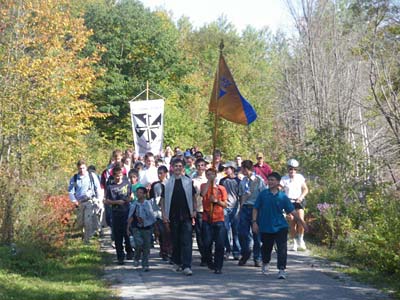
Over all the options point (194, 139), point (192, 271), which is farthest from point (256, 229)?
point (194, 139)

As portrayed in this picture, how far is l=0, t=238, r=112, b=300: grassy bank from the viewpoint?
33.0 ft

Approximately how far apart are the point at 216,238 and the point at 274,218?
3.78 ft

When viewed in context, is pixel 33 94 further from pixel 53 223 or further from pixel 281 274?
pixel 281 274

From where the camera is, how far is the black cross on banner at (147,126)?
21.7 metres

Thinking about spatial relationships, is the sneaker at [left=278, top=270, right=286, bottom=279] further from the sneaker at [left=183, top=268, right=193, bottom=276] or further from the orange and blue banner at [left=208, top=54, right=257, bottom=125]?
the orange and blue banner at [left=208, top=54, right=257, bottom=125]

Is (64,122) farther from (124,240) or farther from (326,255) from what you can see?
(326,255)

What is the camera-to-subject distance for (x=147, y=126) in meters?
21.8

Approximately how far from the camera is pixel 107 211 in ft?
50.3

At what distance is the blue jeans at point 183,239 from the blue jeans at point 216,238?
0.99ft

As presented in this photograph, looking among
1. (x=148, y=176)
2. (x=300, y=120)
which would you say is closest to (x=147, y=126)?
(x=148, y=176)

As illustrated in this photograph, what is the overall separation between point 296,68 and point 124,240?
14.9 metres

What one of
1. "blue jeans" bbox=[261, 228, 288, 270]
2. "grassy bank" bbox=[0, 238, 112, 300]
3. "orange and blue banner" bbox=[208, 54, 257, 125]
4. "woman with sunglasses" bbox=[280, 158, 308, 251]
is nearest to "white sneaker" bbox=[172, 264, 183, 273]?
"grassy bank" bbox=[0, 238, 112, 300]

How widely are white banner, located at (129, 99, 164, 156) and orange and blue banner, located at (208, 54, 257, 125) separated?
9.00 meters

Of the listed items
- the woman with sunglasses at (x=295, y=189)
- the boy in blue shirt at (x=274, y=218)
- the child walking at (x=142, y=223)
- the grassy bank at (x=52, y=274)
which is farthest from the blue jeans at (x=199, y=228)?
the woman with sunglasses at (x=295, y=189)
